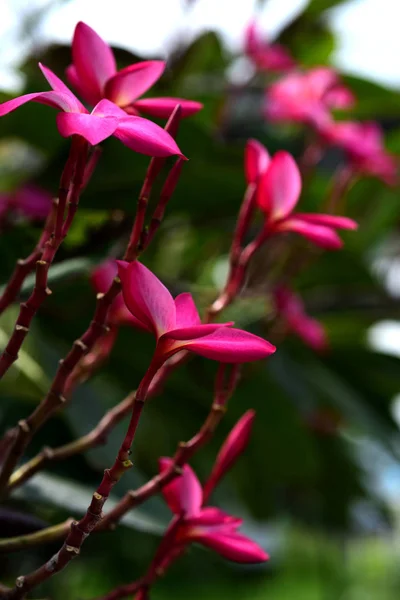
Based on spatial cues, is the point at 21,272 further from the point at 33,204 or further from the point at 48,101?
the point at 33,204

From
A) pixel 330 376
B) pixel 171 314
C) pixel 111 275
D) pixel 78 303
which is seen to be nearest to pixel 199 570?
pixel 330 376

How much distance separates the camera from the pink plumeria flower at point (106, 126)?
9.2 inches

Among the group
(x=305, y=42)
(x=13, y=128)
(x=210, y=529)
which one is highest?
(x=305, y=42)

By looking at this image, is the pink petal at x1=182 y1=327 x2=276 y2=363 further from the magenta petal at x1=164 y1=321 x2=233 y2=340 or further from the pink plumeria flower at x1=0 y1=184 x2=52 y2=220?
the pink plumeria flower at x1=0 y1=184 x2=52 y2=220

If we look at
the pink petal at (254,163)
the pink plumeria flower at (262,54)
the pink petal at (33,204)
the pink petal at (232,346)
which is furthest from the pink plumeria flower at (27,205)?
the pink plumeria flower at (262,54)

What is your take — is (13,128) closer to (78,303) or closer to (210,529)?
(78,303)

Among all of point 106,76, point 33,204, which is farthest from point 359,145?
point 106,76

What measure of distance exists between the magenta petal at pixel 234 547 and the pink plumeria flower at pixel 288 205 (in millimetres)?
132

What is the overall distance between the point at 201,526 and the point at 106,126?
0.16m

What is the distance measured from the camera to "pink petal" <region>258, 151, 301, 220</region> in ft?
1.15

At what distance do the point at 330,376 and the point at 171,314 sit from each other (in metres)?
0.64

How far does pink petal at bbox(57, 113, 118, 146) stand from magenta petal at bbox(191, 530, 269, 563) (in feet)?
0.54

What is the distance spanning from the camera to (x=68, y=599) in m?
0.91

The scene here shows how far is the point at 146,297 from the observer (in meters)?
0.24
